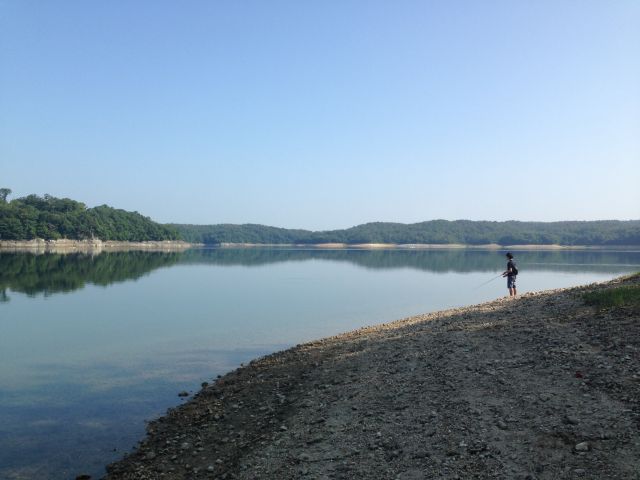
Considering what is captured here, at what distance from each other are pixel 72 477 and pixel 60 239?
168918 millimetres

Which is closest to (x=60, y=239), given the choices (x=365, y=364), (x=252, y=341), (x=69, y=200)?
(x=69, y=200)

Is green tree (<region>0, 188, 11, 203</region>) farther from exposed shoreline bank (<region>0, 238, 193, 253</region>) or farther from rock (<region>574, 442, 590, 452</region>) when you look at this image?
rock (<region>574, 442, 590, 452</region>)

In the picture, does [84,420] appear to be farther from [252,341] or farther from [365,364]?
[252,341]

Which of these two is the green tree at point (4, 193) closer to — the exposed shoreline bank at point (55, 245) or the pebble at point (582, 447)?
the exposed shoreline bank at point (55, 245)

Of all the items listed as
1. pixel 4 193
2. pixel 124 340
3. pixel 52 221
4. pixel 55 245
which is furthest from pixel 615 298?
pixel 4 193

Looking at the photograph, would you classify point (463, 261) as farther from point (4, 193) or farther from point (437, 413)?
point (4, 193)

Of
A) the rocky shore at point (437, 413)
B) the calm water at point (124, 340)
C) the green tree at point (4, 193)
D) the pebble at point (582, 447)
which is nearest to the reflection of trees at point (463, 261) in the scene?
the calm water at point (124, 340)

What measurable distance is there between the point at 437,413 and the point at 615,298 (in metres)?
8.47

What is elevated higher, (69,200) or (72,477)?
(69,200)

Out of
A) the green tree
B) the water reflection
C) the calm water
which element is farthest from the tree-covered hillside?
the water reflection

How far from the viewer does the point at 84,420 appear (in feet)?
41.0

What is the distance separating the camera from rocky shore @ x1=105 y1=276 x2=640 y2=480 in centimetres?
748

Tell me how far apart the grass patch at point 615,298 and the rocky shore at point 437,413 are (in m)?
0.36

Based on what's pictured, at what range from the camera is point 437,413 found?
9.20 metres
